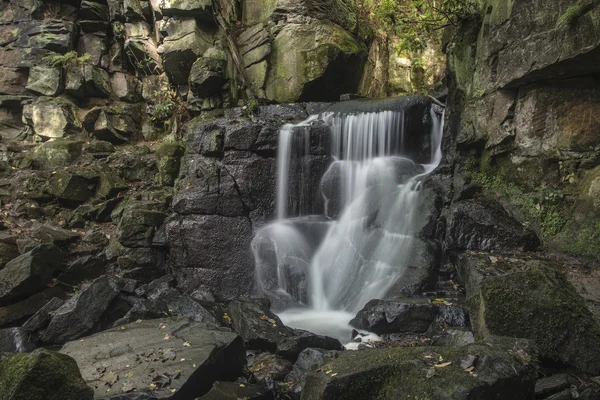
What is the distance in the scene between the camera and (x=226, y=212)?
9.90 meters

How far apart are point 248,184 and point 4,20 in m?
13.3

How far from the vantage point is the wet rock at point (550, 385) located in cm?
417

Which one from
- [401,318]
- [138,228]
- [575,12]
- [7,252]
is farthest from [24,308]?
[575,12]

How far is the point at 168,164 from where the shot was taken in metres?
12.0

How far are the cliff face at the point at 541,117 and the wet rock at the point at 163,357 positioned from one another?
19.8 feet

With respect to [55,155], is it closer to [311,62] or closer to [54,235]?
[54,235]

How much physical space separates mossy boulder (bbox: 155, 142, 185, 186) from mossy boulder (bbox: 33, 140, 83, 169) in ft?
11.6

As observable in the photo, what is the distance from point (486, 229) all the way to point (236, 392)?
553cm

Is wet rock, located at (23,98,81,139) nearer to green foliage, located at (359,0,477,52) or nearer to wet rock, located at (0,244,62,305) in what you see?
wet rock, located at (0,244,62,305)

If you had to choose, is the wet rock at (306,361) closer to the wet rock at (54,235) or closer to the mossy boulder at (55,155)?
the wet rock at (54,235)

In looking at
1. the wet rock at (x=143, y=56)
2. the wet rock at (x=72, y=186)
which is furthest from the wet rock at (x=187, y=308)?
the wet rock at (x=143, y=56)

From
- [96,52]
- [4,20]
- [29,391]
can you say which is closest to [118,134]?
[96,52]

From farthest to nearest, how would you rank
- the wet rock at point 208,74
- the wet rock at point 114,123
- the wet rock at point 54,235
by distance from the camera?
the wet rock at point 114,123 < the wet rock at point 208,74 < the wet rock at point 54,235

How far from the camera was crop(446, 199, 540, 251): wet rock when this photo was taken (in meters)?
7.73
